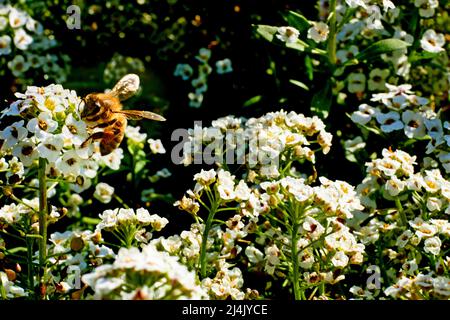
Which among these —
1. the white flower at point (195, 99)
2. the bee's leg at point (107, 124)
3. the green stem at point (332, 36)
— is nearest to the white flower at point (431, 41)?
the green stem at point (332, 36)

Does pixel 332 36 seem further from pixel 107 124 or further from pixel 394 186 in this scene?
pixel 107 124

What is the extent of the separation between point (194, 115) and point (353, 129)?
98 centimetres

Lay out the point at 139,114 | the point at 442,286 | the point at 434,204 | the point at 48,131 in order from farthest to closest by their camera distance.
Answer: the point at 139,114 → the point at 434,204 → the point at 48,131 → the point at 442,286

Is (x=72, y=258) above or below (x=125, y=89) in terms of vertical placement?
below

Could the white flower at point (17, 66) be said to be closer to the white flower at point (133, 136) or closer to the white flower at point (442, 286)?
the white flower at point (133, 136)

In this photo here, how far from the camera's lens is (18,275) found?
3.07 meters

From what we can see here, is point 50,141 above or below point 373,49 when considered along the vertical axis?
below

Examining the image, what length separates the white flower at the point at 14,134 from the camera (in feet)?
9.54

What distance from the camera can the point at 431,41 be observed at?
13.6 feet

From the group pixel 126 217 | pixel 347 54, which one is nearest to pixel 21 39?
pixel 347 54

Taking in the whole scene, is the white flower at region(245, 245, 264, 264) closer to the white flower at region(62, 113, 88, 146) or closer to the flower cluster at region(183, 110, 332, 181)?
the flower cluster at region(183, 110, 332, 181)

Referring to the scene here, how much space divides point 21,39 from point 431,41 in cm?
243
